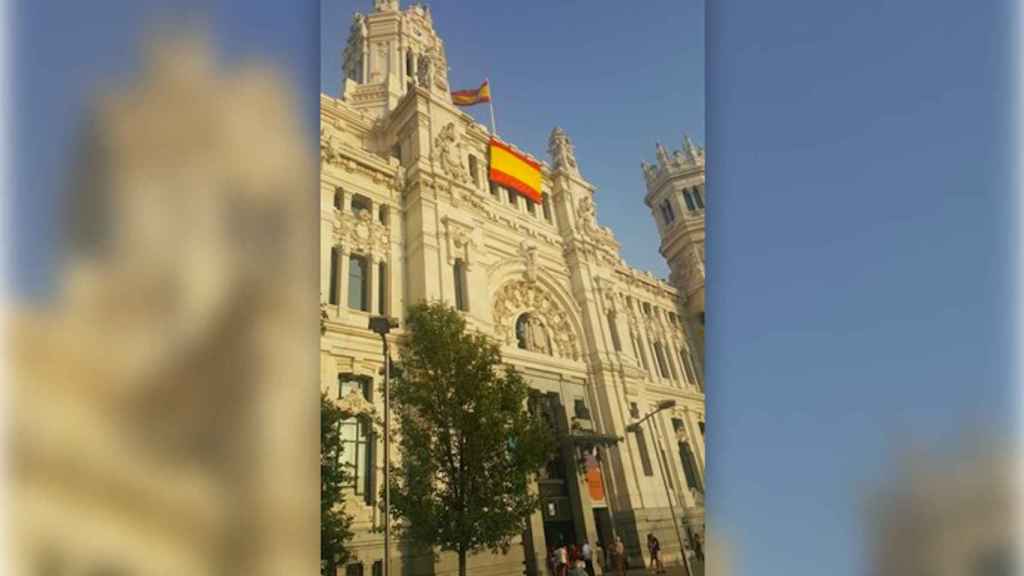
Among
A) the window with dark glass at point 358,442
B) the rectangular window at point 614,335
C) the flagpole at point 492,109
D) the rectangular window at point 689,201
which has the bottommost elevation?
the window with dark glass at point 358,442

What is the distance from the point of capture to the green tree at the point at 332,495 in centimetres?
253

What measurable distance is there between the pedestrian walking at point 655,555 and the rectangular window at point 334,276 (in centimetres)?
200

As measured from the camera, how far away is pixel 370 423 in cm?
283

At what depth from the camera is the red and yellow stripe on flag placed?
11.1 ft

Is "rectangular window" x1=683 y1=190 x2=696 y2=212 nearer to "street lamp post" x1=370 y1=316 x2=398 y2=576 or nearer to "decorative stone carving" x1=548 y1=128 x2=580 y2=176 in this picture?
"decorative stone carving" x1=548 y1=128 x2=580 y2=176

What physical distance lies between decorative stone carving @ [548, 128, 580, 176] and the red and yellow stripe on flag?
11 cm

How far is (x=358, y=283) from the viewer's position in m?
3.05

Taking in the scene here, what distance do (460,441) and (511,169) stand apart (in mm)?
1606

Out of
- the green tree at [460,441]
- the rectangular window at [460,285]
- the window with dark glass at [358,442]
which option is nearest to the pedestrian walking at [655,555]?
the green tree at [460,441]

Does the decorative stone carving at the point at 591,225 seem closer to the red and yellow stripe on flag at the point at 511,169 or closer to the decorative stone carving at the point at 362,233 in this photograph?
the red and yellow stripe on flag at the point at 511,169

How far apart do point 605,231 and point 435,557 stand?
197 centimetres
